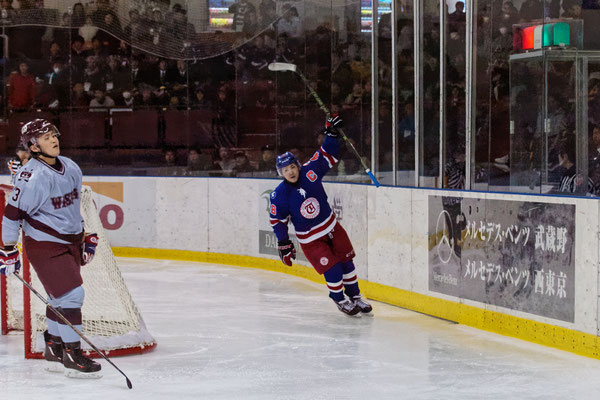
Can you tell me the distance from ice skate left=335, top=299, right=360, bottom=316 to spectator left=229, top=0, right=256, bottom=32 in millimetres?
4837

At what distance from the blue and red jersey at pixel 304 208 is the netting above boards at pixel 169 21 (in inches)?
150

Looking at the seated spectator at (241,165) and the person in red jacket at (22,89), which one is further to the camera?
the person in red jacket at (22,89)

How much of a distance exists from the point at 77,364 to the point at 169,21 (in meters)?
→ 6.90

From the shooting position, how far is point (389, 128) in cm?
703

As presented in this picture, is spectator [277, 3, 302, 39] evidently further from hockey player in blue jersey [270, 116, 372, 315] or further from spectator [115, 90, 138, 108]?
hockey player in blue jersey [270, 116, 372, 315]

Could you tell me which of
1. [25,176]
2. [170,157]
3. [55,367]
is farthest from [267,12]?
[55,367]

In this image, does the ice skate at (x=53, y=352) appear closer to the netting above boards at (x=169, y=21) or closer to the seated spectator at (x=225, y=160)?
the seated spectator at (x=225, y=160)

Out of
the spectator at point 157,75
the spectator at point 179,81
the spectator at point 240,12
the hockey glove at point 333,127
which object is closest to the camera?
the hockey glove at point 333,127

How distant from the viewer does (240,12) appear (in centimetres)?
995

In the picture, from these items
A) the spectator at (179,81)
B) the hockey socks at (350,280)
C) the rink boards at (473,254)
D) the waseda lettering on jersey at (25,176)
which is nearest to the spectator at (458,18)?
the rink boards at (473,254)

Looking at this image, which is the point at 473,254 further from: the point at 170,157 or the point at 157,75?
the point at 157,75

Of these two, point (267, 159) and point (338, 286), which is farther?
point (267, 159)

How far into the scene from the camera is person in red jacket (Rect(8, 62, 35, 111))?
10602 millimetres

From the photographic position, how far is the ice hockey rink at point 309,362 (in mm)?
3895
